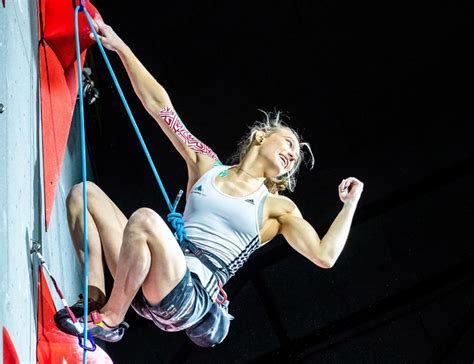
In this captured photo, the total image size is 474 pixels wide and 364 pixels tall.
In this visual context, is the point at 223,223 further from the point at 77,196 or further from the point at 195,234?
the point at 77,196

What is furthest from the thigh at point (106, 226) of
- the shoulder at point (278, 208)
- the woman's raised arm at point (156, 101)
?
the shoulder at point (278, 208)

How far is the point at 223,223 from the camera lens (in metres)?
3.13

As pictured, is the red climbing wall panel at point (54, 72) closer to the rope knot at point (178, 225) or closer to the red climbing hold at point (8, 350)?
the rope knot at point (178, 225)

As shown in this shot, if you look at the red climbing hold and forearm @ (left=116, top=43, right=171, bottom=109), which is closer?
the red climbing hold

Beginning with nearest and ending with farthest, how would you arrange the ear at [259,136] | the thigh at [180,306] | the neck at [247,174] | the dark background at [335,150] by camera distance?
the thigh at [180,306], the neck at [247,174], the ear at [259,136], the dark background at [335,150]

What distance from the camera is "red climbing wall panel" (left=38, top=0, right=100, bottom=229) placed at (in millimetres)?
3115

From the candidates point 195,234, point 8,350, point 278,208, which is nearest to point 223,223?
point 195,234

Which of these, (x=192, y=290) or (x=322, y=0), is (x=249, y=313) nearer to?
(x=322, y=0)

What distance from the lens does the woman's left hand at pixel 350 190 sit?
3109 millimetres

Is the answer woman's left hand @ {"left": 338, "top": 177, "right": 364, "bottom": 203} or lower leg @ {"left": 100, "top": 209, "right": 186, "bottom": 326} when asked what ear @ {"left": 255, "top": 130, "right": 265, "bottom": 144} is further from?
lower leg @ {"left": 100, "top": 209, "right": 186, "bottom": 326}

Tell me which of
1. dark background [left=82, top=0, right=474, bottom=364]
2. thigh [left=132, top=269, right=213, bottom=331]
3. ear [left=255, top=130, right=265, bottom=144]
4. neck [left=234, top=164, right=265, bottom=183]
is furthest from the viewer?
dark background [left=82, top=0, right=474, bottom=364]

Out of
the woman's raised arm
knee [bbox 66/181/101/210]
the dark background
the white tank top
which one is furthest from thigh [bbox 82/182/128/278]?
the dark background

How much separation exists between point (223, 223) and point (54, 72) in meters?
0.71

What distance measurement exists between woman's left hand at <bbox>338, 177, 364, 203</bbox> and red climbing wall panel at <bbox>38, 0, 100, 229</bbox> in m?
0.88
